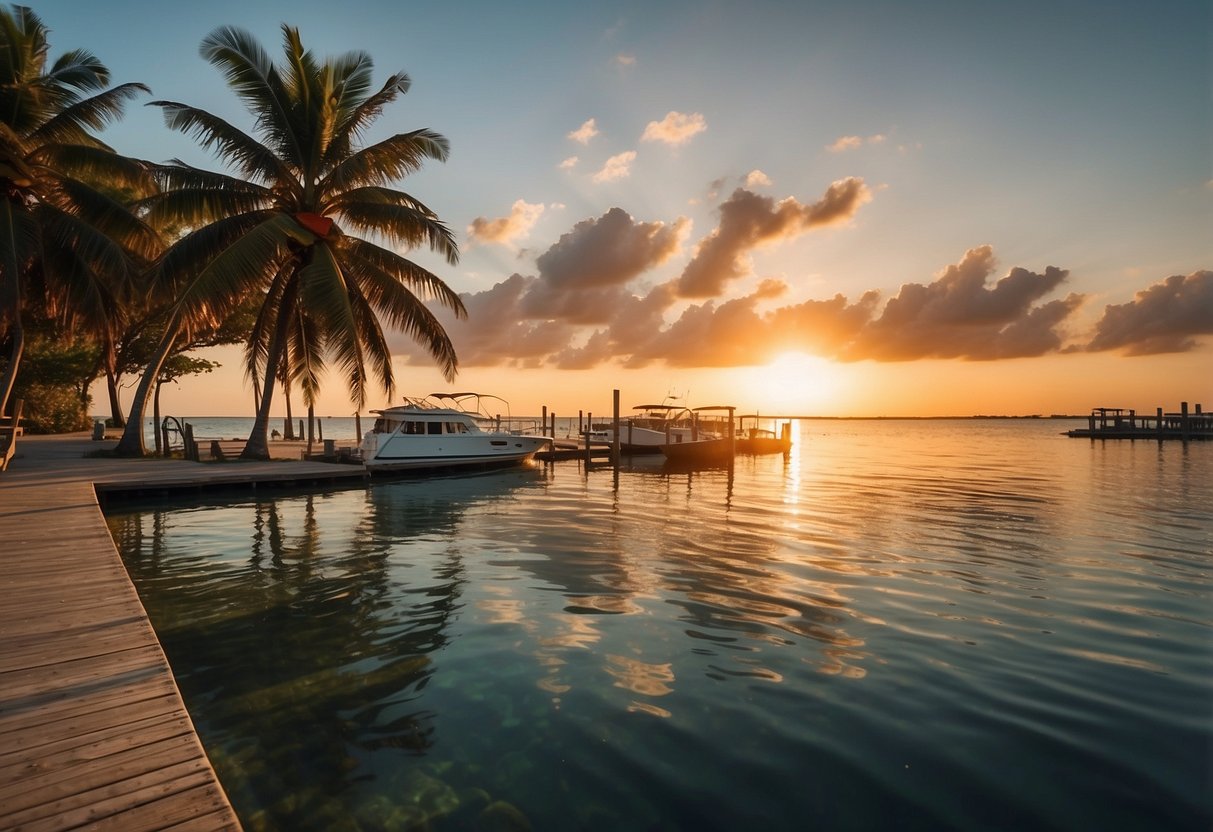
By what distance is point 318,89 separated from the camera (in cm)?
2080

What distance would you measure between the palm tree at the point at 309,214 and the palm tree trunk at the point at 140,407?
6 centimetres

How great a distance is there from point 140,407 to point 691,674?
76.8ft

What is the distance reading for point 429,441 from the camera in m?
24.6

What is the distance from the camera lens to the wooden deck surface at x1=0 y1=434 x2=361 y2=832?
3078mm

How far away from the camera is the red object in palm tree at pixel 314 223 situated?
20.4 metres

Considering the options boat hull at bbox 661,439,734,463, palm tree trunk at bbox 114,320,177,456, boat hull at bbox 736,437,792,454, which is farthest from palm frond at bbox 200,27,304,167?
boat hull at bbox 736,437,792,454

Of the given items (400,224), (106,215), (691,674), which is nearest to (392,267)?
(400,224)

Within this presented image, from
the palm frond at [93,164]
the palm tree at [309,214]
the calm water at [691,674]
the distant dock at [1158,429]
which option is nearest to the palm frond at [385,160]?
the palm tree at [309,214]

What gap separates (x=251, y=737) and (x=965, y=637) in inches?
287

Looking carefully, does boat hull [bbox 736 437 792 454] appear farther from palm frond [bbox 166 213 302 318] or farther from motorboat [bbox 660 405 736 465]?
palm frond [bbox 166 213 302 318]

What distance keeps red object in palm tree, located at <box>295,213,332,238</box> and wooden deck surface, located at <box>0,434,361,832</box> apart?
1391 cm

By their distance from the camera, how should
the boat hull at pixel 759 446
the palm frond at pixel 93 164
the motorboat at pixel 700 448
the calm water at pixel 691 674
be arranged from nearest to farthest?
the calm water at pixel 691 674 → the palm frond at pixel 93 164 → the motorboat at pixel 700 448 → the boat hull at pixel 759 446

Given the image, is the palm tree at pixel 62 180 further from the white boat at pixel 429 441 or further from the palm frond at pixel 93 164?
the white boat at pixel 429 441

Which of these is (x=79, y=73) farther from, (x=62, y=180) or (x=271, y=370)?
Answer: (x=271, y=370)
